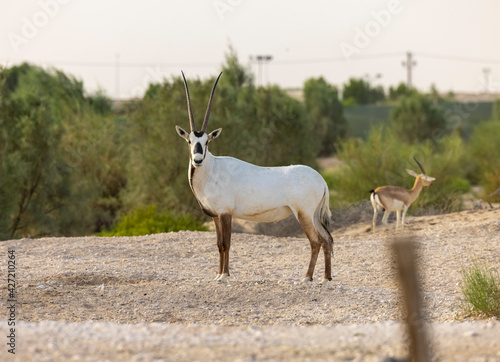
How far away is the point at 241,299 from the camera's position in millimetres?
8977

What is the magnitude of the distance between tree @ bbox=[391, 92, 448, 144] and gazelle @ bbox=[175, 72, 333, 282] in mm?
32791

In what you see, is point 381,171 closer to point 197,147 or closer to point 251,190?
point 251,190

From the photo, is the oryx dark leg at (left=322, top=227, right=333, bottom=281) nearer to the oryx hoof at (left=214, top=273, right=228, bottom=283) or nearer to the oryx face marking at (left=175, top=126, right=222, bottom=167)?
the oryx hoof at (left=214, top=273, right=228, bottom=283)

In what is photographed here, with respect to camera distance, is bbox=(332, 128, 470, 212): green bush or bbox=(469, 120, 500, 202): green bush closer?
bbox=(332, 128, 470, 212): green bush

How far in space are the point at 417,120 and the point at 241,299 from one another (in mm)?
35432

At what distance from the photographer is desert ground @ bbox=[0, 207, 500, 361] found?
18.0ft

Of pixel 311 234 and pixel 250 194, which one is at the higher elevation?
pixel 250 194

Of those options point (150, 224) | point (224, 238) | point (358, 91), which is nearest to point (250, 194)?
point (224, 238)

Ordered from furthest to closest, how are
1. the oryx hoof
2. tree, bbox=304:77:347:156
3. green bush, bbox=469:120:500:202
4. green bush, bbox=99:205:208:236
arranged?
tree, bbox=304:77:347:156 < green bush, bbox=469:120:500:202 < green bush, bbox=99:205:208:236 < the oryx hoof

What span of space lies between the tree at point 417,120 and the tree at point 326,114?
5.23 m

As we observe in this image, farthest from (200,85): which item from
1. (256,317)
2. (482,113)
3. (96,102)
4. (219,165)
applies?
(482,113)

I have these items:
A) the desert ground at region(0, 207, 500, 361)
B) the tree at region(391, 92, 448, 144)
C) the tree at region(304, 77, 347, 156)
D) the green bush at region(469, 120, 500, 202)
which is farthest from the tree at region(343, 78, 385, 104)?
the desert ground at region(0, 207, 500, 361)

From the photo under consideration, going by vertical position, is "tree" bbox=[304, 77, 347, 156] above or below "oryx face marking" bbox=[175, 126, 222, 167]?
above

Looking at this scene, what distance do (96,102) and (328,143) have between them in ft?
66.8
